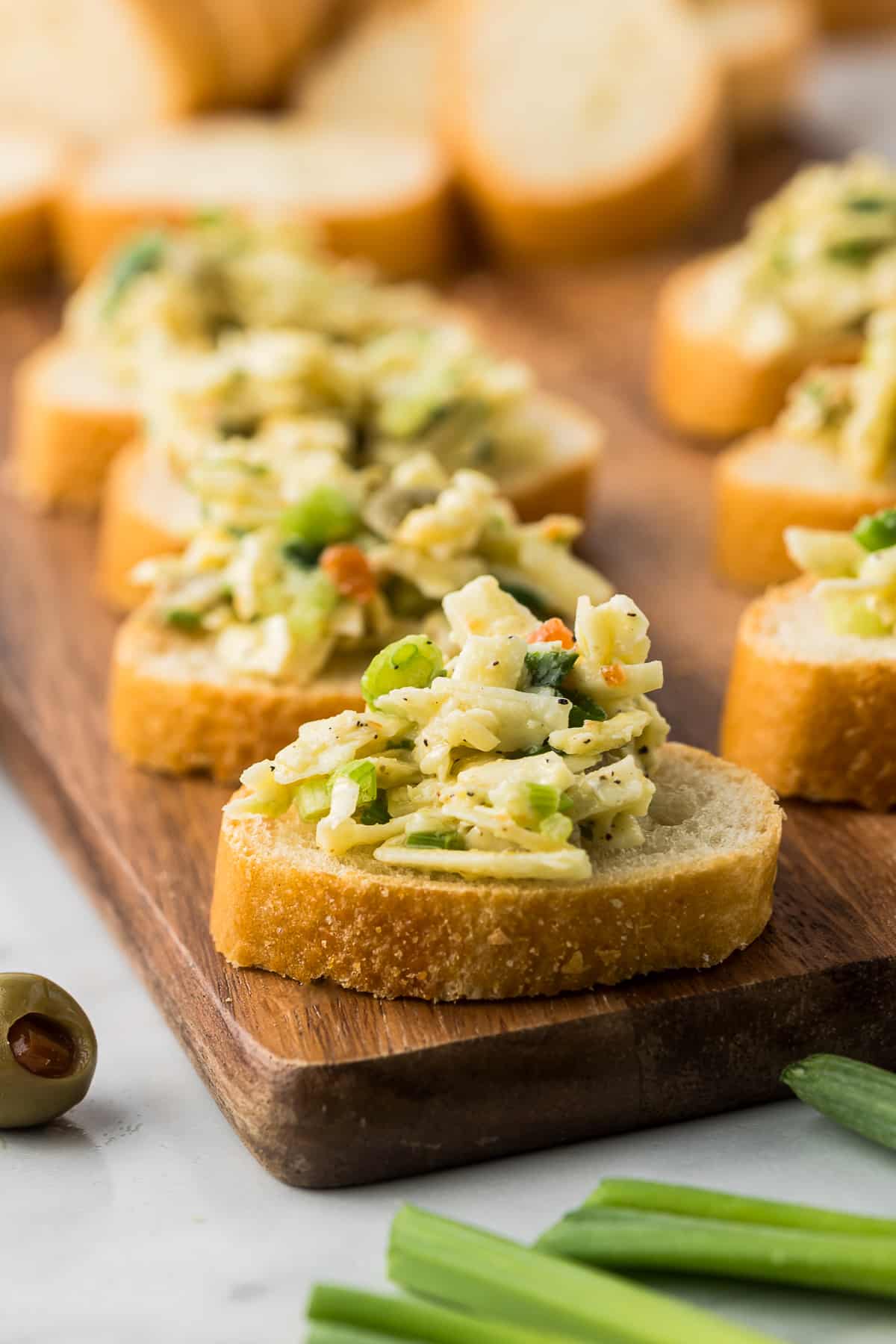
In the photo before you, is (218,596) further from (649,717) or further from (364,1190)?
(364,1190)

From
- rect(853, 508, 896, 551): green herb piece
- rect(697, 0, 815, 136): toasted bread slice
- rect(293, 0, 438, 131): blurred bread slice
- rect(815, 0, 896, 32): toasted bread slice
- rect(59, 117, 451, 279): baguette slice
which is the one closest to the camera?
rect(853, 508, 896, 551): green herb piece

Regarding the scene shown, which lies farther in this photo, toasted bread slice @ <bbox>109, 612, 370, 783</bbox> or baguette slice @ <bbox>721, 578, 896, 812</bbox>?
toasted bread slice @ <bbox>109, 612, 370, 783</bbox>

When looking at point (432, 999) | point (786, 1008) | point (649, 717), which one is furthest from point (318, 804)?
point (786, 1008)

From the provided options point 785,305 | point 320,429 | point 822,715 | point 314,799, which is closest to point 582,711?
point 314,799

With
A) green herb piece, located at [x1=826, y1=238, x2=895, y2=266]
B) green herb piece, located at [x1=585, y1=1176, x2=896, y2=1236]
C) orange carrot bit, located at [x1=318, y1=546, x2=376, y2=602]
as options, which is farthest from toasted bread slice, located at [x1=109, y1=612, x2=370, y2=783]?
green herb piece, located at [x1=826, y1=238, x2=895, y2=266]

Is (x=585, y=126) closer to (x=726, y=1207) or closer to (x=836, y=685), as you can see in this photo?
(x=836, y=685)

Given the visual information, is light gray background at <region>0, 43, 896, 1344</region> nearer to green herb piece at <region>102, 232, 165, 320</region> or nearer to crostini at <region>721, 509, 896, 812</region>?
crostini at <region>721, 509, 896, 812</region>
